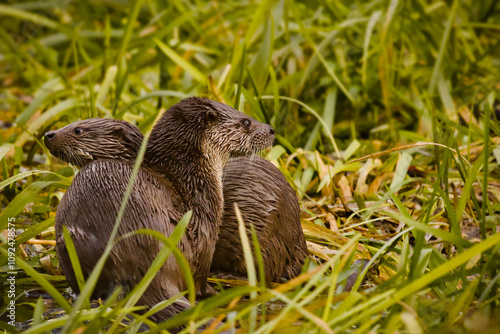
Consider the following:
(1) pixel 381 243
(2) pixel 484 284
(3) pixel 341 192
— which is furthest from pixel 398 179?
(2) pixel 484 284

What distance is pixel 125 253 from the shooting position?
5.27 feet

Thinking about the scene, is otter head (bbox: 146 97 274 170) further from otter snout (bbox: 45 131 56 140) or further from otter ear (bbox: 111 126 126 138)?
otter snout (bbox: 45 131 56 140)

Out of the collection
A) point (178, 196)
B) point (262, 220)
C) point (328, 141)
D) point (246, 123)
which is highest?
point (246, 123)

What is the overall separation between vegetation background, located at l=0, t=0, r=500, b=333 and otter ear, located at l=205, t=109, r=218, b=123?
1.64ft

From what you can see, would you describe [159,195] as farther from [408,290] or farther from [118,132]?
[408,290]

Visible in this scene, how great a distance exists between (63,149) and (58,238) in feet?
0.79

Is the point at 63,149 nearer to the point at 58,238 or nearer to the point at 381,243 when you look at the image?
the point at 58,238

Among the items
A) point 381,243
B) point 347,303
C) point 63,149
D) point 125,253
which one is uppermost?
point 63,149

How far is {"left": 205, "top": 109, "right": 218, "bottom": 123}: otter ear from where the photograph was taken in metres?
1.81

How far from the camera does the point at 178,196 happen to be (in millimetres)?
1750

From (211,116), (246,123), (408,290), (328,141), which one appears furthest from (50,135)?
(328,141)

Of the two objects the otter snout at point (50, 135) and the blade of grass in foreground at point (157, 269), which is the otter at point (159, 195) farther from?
the blade of grass in foreground at point (157, 269)

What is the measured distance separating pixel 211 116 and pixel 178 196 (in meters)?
0.25

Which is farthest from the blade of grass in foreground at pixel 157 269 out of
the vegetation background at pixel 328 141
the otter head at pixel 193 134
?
the otter head at pixel 193 134
